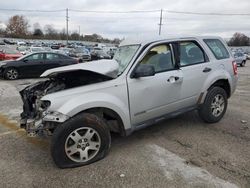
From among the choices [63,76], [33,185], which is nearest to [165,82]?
[63,76]

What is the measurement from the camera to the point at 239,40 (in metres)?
96.1

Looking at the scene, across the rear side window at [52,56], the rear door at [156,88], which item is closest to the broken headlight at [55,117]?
the rear door at [156,88]

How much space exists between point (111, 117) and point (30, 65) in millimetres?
10697

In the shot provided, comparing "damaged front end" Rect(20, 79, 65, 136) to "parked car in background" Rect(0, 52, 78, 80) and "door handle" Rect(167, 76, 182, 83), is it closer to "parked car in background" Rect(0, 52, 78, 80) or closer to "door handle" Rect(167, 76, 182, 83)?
"door handle" Rect(167, 76, 182, 83)

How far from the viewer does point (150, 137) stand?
4836 millimetres

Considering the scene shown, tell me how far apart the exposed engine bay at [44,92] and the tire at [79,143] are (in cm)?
25

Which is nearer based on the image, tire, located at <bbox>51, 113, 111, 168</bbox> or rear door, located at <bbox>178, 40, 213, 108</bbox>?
tire, located at <bbox>51, 113, 111, 168</bbox>

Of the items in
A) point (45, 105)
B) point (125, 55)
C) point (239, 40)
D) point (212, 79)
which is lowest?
point (45, 105)

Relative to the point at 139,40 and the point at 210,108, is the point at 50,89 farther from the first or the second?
the point at 210,108

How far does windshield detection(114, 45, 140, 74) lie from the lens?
4355mm

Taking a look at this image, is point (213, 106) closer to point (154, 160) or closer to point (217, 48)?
point (217, 48)

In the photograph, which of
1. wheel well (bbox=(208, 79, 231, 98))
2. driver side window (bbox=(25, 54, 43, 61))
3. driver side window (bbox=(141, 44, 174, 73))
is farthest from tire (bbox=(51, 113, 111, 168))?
driver side window (bbox=(25, 54, 43, 61))

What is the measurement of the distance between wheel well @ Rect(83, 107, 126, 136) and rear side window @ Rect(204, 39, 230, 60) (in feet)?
8.26

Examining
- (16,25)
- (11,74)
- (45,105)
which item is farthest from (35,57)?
(16,25)
